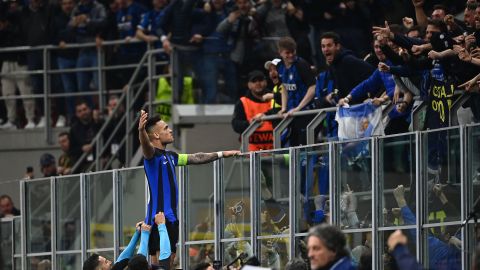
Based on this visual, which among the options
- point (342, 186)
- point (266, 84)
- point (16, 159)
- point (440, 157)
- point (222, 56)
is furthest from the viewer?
point (16, 159)

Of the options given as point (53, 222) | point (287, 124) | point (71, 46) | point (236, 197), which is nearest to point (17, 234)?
point (53, 222)

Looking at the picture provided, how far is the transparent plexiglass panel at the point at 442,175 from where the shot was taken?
18062 mm

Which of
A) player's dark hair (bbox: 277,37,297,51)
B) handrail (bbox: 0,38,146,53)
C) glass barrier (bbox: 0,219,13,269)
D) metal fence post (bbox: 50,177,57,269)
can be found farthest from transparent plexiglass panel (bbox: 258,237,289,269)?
handrail (bbox: 0,38,146,53)

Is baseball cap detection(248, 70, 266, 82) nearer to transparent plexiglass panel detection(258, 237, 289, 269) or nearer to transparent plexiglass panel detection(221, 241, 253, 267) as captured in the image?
transparent plexiglass panel detection(221, 241, 253, 267)

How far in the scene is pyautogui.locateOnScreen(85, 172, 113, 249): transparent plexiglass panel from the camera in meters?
23.3

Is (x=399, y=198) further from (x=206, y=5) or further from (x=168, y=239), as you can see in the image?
(x=206, y=5)

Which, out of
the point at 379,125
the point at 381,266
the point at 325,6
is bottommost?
the point at 381,266

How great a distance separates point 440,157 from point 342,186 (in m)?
1.59

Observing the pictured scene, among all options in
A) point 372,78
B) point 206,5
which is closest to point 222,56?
point 206,5

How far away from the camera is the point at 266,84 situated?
24.0 m

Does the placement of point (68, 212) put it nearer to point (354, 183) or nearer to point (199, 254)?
point (199, 254)

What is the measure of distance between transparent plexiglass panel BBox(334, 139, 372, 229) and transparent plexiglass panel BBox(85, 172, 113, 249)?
14.7ft

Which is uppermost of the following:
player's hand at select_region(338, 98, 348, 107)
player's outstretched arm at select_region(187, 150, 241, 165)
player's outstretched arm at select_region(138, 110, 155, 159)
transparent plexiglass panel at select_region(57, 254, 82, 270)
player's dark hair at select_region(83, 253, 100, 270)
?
player's hand at select_region(338, 98, 348, 107)

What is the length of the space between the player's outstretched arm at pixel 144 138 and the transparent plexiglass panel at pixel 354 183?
83.0 inches
